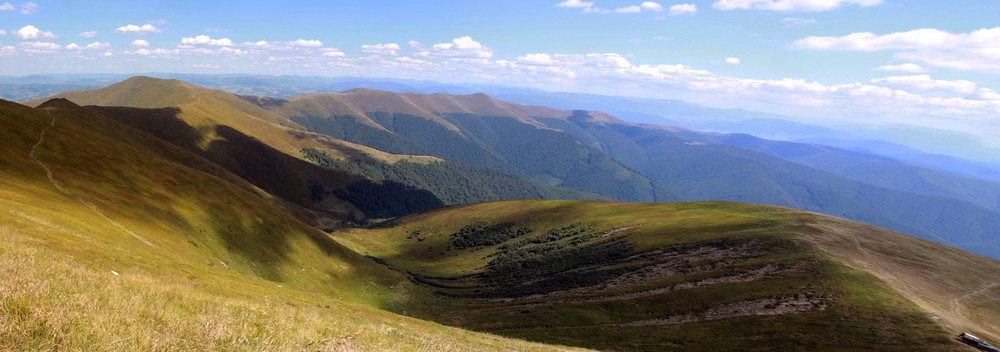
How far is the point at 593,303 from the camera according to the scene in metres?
49.6

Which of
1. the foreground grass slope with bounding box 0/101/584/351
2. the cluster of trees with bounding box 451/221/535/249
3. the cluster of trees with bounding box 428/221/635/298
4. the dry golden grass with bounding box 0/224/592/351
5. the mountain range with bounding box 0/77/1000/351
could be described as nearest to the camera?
the dry golden grass with bounding box 0/224/592/351

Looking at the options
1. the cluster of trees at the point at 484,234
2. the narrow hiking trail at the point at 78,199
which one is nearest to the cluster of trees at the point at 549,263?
the cluster of trees at the point at 484,234

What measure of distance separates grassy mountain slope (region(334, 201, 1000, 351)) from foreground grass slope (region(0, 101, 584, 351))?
16.2 meters

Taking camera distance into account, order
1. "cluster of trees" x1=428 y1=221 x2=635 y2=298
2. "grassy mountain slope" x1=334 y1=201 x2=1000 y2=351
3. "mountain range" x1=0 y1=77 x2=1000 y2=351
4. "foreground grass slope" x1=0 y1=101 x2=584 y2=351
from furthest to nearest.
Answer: "cluster of trees" x1=428 y1=221 x2=635 y2=298 → "grassy mountain slope" x1=334 y1=201 x2=1000 y2=351 → "mountain range" x1=0 y1=77 x2=1000 y2=351 → "foreground grass slope" x1=0 y1=101 x2=584 y2=351

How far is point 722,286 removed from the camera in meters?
46.1

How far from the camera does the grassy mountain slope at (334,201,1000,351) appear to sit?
35188 millimetres

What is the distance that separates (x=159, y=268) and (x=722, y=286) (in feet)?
171

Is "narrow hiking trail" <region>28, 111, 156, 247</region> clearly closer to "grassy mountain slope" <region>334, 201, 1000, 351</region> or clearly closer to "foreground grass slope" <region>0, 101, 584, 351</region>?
"foreground grass slope" <region>0, 101, 584, 351</region>

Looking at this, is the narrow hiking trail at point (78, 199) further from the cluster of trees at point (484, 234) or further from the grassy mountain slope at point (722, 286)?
the cluster of trees at point (484, 234)

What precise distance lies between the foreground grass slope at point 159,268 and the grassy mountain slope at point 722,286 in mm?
16187

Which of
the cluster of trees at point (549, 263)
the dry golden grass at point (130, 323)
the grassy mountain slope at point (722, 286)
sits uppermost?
the dry golden grass at point (130, 323)

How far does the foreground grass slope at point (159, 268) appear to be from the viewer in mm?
6633

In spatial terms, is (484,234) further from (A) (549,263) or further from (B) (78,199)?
(B) (78,199)

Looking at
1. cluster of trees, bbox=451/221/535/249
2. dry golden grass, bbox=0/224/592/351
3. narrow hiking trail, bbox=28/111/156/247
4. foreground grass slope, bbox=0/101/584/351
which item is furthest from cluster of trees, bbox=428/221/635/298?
dry golden grass, bbox=0/224/592/351
